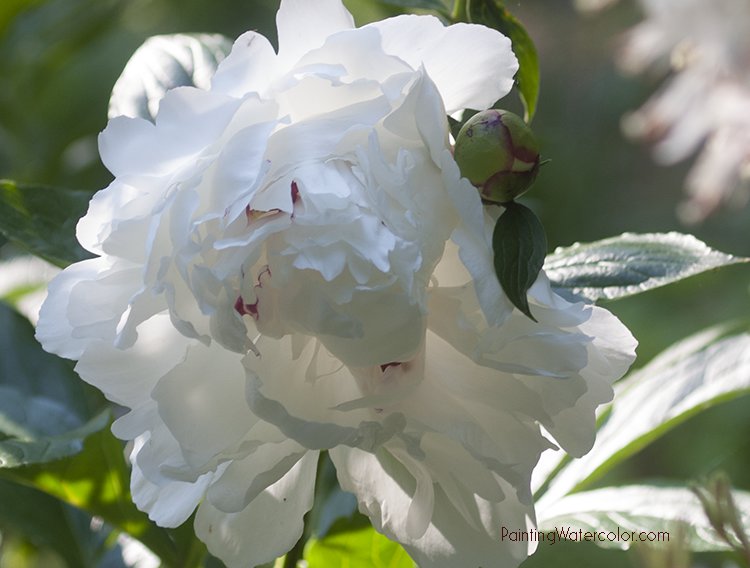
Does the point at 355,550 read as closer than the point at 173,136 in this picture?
No

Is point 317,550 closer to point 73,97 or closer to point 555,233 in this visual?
point 73,97

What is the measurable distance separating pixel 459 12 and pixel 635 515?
1.02ft

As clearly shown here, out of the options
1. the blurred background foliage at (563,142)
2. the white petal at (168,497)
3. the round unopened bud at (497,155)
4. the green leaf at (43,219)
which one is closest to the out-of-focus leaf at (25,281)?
the blurred background foliage at (563,142)

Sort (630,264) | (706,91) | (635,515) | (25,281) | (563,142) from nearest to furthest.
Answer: (630,264)
(635,515)
(25,281)
(706,91)
(563,142)

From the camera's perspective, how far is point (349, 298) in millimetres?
378

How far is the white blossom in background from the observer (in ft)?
3.81

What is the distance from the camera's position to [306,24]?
0.43 m

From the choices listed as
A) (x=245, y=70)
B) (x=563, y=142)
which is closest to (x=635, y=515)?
(x=245, y=70)

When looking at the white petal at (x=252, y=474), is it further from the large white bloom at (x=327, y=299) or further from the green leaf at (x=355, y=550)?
the green leaf at (x=355, y=550)

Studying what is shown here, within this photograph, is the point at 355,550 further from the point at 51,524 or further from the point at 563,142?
the point at 563,142

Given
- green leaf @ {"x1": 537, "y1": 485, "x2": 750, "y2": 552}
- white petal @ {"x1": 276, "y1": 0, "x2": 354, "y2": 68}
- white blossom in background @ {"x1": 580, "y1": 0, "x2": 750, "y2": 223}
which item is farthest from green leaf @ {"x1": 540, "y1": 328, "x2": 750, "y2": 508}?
white blossom in background @ {"x1": 580, "y1": 0, "x2": 750, "y2": 223}

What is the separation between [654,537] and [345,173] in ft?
0.97

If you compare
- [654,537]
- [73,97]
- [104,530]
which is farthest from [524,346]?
[73,97]

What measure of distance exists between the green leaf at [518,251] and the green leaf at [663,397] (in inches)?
10.9
